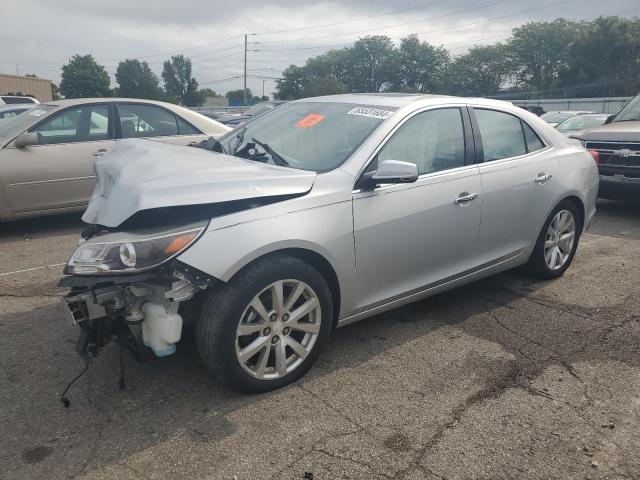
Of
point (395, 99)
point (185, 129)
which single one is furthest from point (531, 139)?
point (185, 129)

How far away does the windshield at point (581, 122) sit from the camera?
42.4 feet

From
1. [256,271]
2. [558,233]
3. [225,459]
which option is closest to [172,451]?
[225,459]

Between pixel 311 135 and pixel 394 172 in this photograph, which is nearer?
pixel 394 172

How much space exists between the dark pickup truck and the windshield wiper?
584 cm

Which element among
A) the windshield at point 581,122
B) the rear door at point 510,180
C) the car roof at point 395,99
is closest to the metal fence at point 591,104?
the windshield at point 581,122

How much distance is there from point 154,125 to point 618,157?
647cm

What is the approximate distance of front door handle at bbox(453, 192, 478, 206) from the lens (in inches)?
143

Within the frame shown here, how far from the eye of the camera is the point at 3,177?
599 cm

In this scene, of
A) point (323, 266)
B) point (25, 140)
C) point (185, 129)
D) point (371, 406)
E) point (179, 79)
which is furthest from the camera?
point (179, 79)

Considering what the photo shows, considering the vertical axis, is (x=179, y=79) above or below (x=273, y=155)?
above

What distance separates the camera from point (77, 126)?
6.51 metres

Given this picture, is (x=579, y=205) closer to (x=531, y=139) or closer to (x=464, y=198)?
(x=531, y=139)

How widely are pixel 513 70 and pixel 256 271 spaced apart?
308 ft

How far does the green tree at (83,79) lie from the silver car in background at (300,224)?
8614 centimetres
